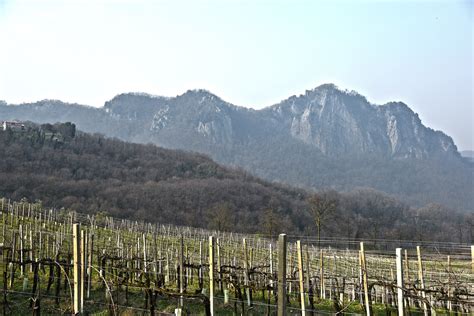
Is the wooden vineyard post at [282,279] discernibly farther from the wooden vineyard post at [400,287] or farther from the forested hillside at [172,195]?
the forested hillside at [172,195]

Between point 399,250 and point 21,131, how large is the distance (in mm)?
110722

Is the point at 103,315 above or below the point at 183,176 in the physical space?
below

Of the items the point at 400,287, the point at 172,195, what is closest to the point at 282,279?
the point at 400,287

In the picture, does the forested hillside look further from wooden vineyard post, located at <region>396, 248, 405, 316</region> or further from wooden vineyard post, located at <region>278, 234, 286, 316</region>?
wooden vineyard post, located at <region>278, 234, 286, 316</region>

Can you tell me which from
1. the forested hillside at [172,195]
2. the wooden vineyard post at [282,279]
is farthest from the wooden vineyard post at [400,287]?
the forested hillside at [172,195]

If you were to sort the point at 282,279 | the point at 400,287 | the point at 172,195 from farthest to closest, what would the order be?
the point at 172,195
the point at 400,287
the point at 282,279

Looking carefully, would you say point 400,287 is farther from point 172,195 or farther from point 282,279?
point 172,195

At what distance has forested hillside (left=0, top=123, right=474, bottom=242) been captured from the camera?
2852 inches

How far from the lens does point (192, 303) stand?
15.5 m

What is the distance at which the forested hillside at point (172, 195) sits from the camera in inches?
2852

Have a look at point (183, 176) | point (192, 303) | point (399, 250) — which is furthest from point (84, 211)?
point (399, 250)

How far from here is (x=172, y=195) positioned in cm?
8925

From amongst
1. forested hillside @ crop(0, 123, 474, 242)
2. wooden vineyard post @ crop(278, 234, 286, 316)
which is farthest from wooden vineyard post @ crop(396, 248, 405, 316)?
forested hillside @ crop(0, 123, 474, 242)

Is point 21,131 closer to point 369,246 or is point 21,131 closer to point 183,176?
point 183,176
